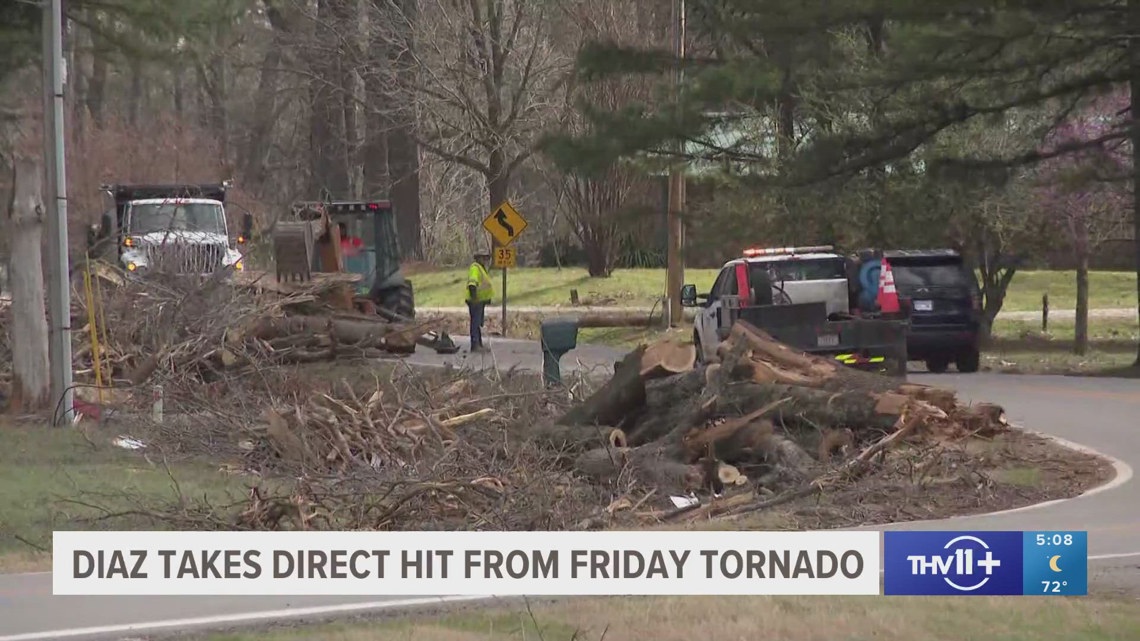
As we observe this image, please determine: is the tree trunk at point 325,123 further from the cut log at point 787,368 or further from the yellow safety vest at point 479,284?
the cut log at point 787,368

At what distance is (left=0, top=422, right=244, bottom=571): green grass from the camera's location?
11.8 metres

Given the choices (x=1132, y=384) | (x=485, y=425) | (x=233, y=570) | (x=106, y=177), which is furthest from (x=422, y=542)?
(x=106, y=177)

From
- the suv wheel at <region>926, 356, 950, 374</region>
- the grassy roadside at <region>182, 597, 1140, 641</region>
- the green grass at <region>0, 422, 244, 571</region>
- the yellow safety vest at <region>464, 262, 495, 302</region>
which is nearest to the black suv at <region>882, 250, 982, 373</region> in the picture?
the suv wheel at <region>926, 356, 950, 374</region>

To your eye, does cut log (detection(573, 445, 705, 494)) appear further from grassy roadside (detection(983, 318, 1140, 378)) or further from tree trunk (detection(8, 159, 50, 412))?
grassy roadside (detection(983, 318, 1140, 378))

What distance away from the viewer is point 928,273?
26547 millimetres

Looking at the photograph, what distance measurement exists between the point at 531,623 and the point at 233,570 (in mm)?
2391

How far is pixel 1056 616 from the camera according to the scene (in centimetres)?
873

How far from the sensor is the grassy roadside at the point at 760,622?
27.1 feet

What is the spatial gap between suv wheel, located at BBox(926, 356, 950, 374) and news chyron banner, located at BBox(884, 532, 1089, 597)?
17103 mm

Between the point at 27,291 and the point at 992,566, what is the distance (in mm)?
12735

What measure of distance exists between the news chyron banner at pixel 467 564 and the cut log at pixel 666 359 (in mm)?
5510

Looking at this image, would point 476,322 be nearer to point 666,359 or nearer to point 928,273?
point 928,273

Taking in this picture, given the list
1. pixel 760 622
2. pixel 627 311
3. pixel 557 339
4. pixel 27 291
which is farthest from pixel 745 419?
pixel 627 311

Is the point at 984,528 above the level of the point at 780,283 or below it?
below
